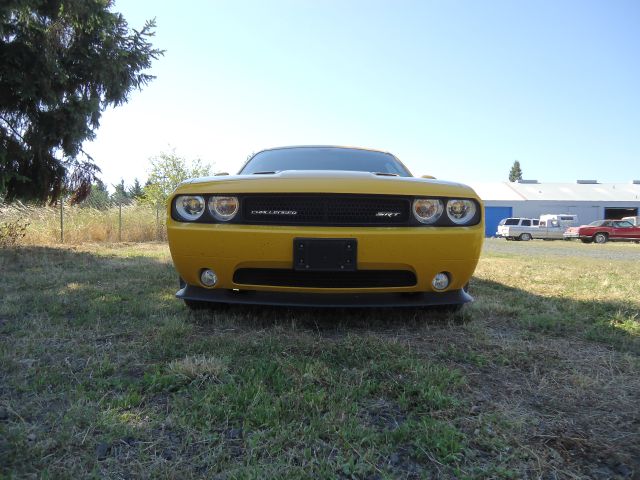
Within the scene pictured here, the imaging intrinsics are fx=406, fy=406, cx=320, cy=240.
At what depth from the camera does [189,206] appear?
247 cm

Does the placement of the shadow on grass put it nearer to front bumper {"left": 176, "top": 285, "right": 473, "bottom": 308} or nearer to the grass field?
the grass field

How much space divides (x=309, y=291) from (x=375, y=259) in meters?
0.43

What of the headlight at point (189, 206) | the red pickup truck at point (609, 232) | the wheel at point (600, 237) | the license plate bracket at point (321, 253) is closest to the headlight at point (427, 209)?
the license plate bracket at point (321, 253)

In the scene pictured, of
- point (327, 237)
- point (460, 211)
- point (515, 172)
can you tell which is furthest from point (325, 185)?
point (515, 172)

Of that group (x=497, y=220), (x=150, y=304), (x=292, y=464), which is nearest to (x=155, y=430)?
(x=292, y=464)

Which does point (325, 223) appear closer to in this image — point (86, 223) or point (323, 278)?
point (323, 278)

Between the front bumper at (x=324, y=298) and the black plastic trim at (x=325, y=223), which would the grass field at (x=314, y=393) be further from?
the black plastic trim at (x=325, y=223)

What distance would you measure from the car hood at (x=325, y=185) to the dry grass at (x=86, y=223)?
8.29 metres

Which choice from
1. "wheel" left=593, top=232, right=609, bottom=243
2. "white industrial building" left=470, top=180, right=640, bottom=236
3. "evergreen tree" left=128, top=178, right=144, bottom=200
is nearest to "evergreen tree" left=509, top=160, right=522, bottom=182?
"white industrial building" left=470, top=180, right=640, bottom=236

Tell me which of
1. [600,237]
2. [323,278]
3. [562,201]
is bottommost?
[600,237]

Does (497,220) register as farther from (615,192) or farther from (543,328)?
(543,328)

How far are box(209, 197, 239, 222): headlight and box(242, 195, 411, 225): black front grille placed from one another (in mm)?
72

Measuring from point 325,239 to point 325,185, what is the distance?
0.32 meters

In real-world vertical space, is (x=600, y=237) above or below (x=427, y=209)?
below
